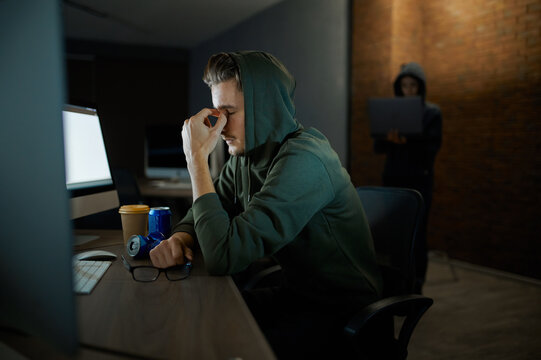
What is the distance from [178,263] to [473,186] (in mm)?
3634

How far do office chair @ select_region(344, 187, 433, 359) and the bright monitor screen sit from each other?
0.92m

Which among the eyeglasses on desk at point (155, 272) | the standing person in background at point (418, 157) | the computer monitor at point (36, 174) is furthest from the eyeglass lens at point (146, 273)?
the standing person in background at point (418, 157)

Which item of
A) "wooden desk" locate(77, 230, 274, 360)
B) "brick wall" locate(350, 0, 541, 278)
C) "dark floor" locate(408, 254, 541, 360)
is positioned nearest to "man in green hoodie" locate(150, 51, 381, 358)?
"wooden desk" locate(77, 230, 274, 360)

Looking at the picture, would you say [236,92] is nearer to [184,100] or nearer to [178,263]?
[178,263]

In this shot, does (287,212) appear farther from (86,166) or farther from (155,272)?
(86,166)

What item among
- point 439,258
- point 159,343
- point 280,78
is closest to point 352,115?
point 439,258

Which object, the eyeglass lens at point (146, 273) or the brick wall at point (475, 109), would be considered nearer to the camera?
the eyeglass lens at point (146, 273)

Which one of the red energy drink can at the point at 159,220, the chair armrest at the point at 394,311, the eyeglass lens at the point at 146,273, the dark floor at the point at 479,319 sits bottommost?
the dark floor at the point at 479,319

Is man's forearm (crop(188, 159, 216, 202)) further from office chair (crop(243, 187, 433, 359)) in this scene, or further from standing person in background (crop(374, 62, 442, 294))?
standing person in background (crop(374, 62, 442, 294))

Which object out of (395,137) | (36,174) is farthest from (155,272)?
(395,137)

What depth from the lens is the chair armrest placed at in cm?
98

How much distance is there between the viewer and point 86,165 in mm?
1447

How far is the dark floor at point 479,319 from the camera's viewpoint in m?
2.26

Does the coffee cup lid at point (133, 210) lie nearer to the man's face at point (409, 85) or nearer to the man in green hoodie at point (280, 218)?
the man in green hoodie at point (280, 218)
